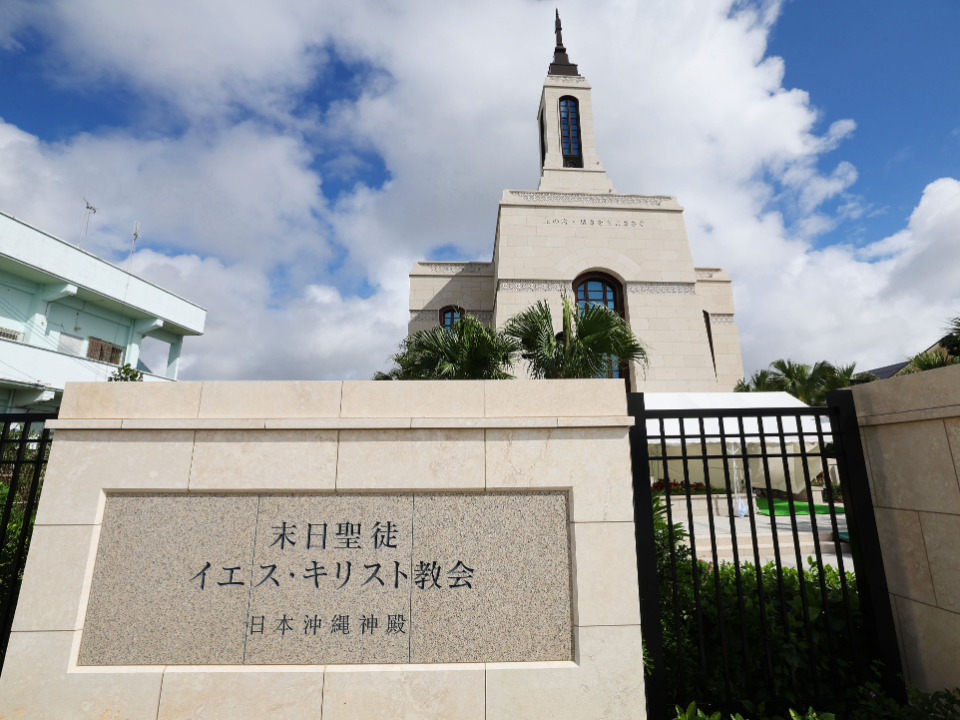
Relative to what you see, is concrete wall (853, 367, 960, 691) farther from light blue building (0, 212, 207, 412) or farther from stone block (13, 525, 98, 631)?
light blue building (0, 212, 207, 412)

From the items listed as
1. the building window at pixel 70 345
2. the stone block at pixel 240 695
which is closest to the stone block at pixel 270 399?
the stone block at pixel 240 695

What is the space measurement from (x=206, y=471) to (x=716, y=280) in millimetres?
24232

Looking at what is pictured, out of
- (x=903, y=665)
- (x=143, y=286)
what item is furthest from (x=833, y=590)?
(x=143, y=286)

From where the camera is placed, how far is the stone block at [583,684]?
3312 mm

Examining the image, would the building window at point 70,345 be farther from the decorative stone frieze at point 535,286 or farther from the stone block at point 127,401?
the stone block at point 127,401


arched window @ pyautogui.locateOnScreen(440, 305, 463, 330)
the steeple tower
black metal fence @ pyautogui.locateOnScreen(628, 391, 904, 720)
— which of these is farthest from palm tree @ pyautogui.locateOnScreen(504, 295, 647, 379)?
arched window @ pyautogui.locateOnScreen(440, 305, 463, 330)

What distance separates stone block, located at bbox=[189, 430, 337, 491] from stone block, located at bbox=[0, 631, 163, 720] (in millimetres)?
1341

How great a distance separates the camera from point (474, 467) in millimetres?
3631

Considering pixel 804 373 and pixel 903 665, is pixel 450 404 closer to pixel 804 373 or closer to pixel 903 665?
pixel 903 665

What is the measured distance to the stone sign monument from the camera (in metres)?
3.32

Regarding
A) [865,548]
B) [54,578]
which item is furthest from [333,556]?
[865,548]

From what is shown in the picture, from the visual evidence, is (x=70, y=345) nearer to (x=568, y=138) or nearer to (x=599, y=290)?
(x=599, y=290)

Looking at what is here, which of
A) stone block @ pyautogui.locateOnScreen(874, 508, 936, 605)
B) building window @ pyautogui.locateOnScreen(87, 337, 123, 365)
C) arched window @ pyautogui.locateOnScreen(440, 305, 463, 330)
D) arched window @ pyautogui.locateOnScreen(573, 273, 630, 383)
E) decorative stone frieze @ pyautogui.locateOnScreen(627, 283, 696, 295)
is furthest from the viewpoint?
arched window @ pyautogui.locateOnScreen(440, 305, 463, 330)

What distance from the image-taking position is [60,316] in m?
18.3
